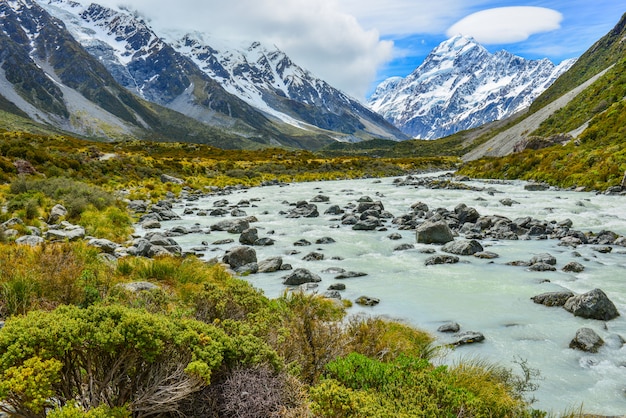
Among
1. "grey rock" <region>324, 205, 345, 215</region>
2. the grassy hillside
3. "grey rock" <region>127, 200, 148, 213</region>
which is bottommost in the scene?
"grey rock" <region>127, 200, 148, 213</region>

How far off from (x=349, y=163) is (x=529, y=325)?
258 ft

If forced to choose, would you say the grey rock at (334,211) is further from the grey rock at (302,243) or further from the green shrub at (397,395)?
the green shrub at (397,395)

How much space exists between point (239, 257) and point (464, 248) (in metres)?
8.89

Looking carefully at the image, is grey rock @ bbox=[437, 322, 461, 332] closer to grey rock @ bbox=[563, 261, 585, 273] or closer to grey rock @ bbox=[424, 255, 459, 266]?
grey rock @ bbox=[424, 255, 459, 266]

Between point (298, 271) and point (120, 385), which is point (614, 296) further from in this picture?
point (120, 385)

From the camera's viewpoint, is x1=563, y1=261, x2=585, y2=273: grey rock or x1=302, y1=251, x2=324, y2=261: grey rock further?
x1=302, y1=251, x2=324, y2=261: grey rock

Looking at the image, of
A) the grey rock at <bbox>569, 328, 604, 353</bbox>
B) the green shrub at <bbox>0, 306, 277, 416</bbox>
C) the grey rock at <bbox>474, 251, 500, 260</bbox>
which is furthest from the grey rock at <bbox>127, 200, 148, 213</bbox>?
the grey rock at <bbox>569, 328, 604, 353</bbox>

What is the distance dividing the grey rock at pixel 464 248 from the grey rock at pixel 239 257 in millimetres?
7995

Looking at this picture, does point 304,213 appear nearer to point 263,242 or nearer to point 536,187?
point 263,242

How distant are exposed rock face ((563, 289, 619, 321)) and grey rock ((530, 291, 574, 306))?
580mm

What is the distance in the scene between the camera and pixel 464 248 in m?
15.6

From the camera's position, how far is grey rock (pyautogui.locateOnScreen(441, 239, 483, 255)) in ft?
51.0

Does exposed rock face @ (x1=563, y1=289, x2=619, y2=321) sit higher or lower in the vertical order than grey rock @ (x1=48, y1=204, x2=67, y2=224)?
higher

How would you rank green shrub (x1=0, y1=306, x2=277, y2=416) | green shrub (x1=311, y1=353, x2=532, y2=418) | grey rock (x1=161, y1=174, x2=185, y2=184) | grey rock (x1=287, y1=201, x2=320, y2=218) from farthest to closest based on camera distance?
grey rock (x1=161, y1=174, x2=185, y2=184) → grey rock (x1=287, y1=201, x2=320, y2=218) → green shrub (x1=311, y1=353, x2=532, y2=418) → green shrub (x1=0, y1=306, x2=277, y2=416)
